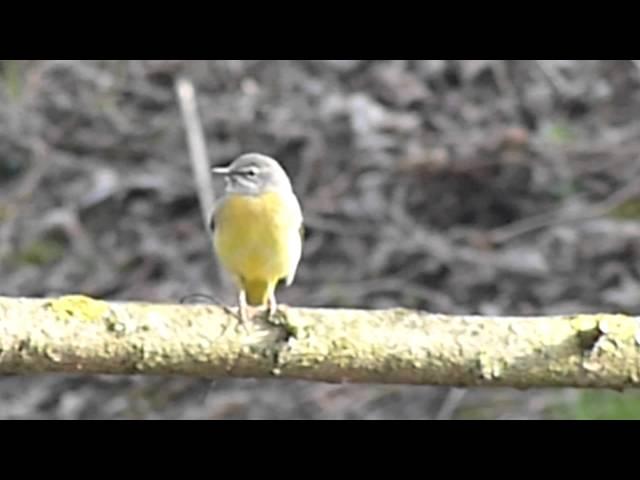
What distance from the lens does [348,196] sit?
573cm

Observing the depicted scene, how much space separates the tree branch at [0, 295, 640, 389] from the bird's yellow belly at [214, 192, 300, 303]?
1123 millimetres

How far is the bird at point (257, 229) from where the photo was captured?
3.65 metres

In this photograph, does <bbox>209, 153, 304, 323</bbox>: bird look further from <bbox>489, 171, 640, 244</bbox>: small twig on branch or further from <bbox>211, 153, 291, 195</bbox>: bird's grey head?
<bbox>489, 171, 640, 244</bbox>: small twig on branch

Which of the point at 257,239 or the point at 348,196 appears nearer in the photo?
the point at 257,239

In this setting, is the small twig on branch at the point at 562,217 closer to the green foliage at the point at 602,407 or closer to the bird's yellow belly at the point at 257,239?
the green foliage at the point at 602,407

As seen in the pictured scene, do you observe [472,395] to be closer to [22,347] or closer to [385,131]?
[385,131]

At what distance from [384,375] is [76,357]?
57cm

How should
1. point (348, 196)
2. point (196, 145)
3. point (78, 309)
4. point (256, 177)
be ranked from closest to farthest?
1. point (78, 309)
2. point (256, 177)
3. point (348, 196)
4. point (196, 145)

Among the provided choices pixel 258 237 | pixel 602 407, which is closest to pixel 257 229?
pixel 258 237

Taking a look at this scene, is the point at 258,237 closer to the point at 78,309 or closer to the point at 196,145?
the point at 78,309

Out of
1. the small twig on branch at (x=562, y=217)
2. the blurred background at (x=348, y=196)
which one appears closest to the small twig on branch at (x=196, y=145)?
the blurred background at (x=348, y=196)

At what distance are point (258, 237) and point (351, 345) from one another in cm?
121

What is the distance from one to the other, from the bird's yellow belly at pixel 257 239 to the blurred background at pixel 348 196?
51.5 inches

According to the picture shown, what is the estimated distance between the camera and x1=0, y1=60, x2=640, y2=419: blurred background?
5066mm
